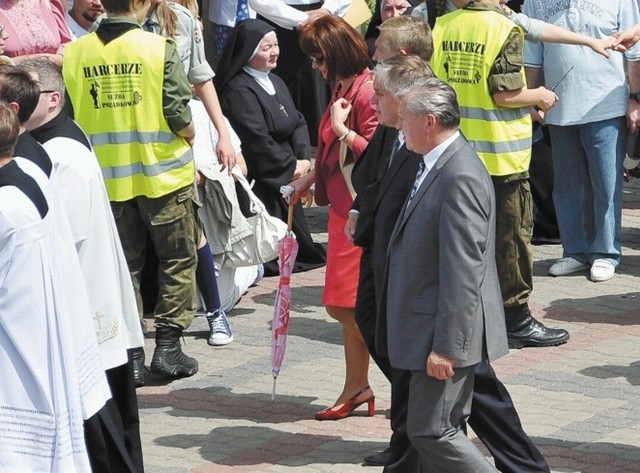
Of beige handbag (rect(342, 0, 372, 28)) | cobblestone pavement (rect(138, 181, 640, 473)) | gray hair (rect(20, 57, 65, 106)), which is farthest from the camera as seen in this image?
beige handbag (rect(342, 0, 372, 28))

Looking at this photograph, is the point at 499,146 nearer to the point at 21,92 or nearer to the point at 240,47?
the point at 240,47

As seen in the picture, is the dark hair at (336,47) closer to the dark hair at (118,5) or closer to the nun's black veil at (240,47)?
the dark hair at (118,5)

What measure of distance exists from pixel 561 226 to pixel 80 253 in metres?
5.07

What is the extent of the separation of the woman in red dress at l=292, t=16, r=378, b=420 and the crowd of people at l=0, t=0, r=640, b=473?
13 millimetres

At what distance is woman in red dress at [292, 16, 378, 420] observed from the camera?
7375mm

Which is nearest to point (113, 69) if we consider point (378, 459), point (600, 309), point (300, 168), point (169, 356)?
point (169, 356)

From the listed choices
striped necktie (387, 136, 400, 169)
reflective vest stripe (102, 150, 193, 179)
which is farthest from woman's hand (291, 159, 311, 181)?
striped necktie (387, 136, 400, 169)

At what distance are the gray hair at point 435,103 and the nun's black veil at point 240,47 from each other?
4378 mm

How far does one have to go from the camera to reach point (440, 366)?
5.61 metres

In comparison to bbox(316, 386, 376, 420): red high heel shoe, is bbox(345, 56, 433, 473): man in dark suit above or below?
above

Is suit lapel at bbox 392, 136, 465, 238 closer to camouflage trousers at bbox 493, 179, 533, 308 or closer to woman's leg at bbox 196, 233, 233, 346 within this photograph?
camouflage trousers at bbox 493, 179, 533, 308

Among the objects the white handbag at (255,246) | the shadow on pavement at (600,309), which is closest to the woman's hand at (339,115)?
the white handbag at (255,246)

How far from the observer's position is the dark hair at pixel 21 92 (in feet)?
19.2

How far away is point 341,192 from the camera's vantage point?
749 centimetres
